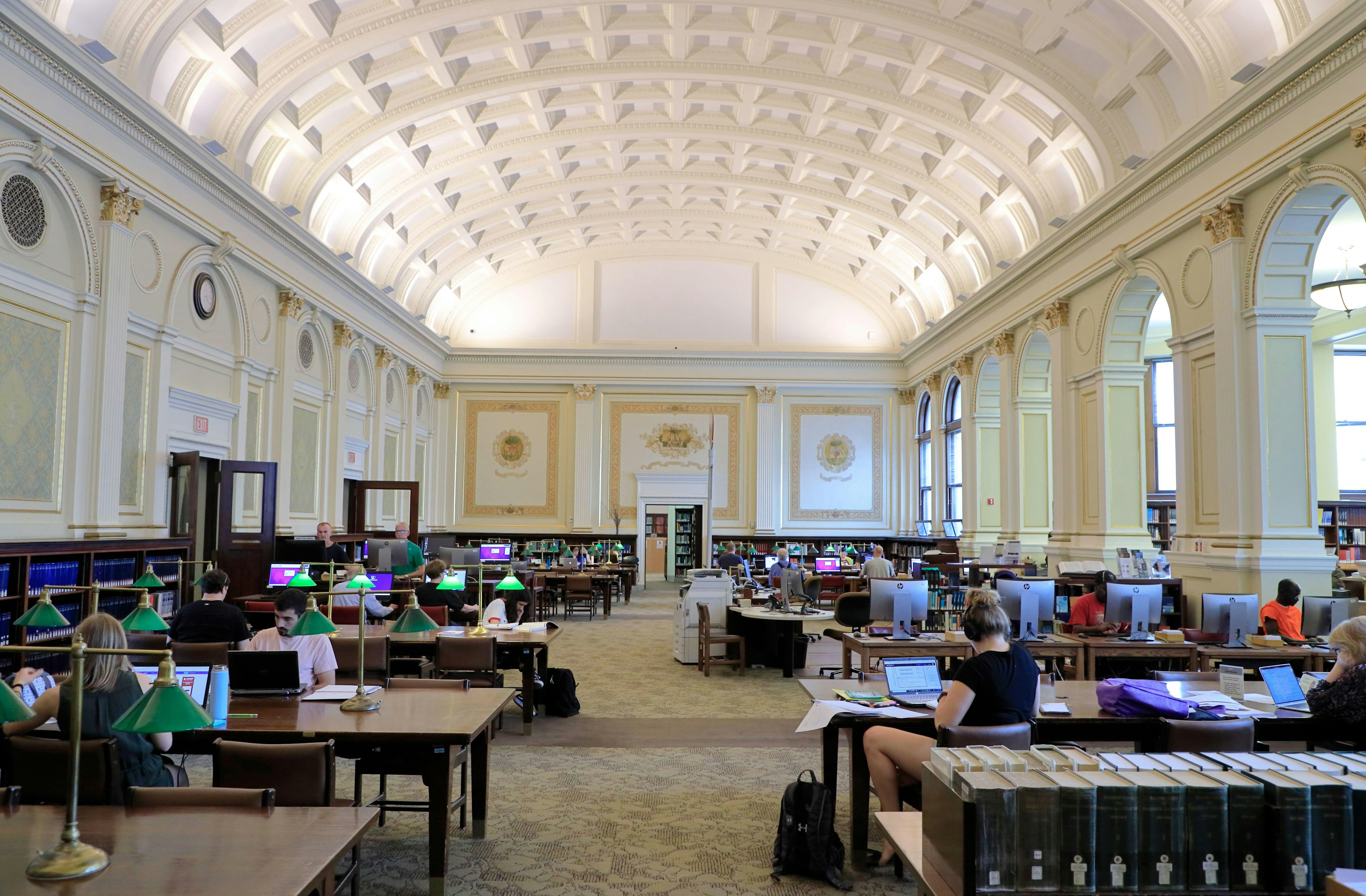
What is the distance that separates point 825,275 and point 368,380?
11.3 meters

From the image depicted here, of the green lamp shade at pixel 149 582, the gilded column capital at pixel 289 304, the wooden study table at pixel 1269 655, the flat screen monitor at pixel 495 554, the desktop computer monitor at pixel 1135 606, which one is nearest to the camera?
the green lamp shade at pixel 149 582

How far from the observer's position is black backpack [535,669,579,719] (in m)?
7.86

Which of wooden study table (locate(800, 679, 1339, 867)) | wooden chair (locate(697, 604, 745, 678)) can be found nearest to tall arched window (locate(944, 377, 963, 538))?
wooden chair (locate(697, 604, 745, 678))

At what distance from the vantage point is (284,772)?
3.47 meters

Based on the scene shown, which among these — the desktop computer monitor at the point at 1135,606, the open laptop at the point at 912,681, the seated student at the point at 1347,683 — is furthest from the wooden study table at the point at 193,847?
the desktop computer monitor at the point at 1135,606

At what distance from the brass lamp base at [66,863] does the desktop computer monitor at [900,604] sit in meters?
6.13

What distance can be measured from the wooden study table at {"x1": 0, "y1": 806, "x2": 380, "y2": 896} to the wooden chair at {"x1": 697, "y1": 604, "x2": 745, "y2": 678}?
24.4 feet

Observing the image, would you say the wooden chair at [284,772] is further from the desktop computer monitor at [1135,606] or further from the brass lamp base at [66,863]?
the desktop computer monitor at [1135,606]

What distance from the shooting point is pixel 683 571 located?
2555 cm

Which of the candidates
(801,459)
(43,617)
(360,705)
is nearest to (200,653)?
(43,617)

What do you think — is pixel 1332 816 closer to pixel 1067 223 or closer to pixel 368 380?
pixel 1067 223

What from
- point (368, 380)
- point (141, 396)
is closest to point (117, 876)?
point (141, 396)

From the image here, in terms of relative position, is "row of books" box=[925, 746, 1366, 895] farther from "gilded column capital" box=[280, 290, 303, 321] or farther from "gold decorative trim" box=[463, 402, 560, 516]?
"gold decorative trim" box=[463, 402, 560, 516]

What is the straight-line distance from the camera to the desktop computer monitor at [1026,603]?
7.77 meters
